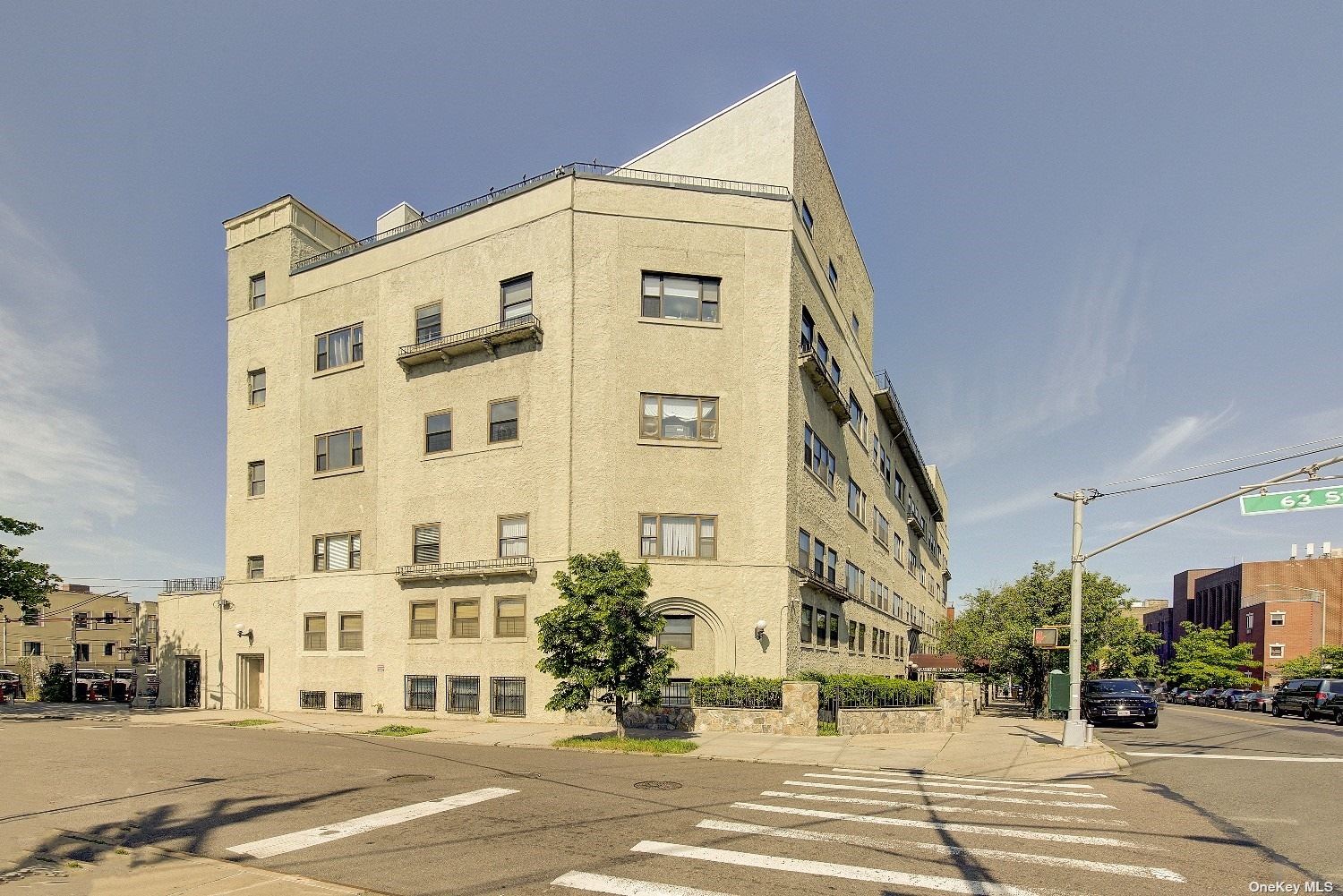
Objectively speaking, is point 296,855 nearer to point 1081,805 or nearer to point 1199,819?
point 1081,805

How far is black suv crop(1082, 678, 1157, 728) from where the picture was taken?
29.7m

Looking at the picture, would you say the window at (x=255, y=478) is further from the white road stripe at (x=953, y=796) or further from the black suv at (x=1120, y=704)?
the black suv at (x=1120, y=704)

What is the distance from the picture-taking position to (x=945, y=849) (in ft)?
30.6

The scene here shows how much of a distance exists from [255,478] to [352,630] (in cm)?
917

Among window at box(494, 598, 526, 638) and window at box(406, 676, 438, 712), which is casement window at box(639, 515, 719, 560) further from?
window at box(406, 676, 438, 712)

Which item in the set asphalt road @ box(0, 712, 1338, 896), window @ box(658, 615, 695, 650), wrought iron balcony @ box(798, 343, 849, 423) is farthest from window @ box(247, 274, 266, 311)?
wrought iron balcony @ box(798, 343, 849, 423)

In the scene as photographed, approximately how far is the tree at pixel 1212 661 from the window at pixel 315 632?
86594 millimetres

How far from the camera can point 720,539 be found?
25.2m

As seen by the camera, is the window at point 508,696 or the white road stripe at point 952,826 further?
the window at point 508,696

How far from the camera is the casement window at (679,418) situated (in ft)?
83.9

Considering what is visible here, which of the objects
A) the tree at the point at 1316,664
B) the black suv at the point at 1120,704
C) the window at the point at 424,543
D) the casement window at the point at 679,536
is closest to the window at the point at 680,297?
the casement window at the point at 679,536

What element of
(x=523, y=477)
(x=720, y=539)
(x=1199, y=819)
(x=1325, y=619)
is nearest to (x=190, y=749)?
(x=523, y=477)

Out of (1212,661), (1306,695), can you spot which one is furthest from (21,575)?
(1212,661)

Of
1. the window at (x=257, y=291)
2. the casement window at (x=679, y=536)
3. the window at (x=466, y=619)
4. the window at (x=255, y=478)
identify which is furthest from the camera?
the window at (x=257, y=291)
